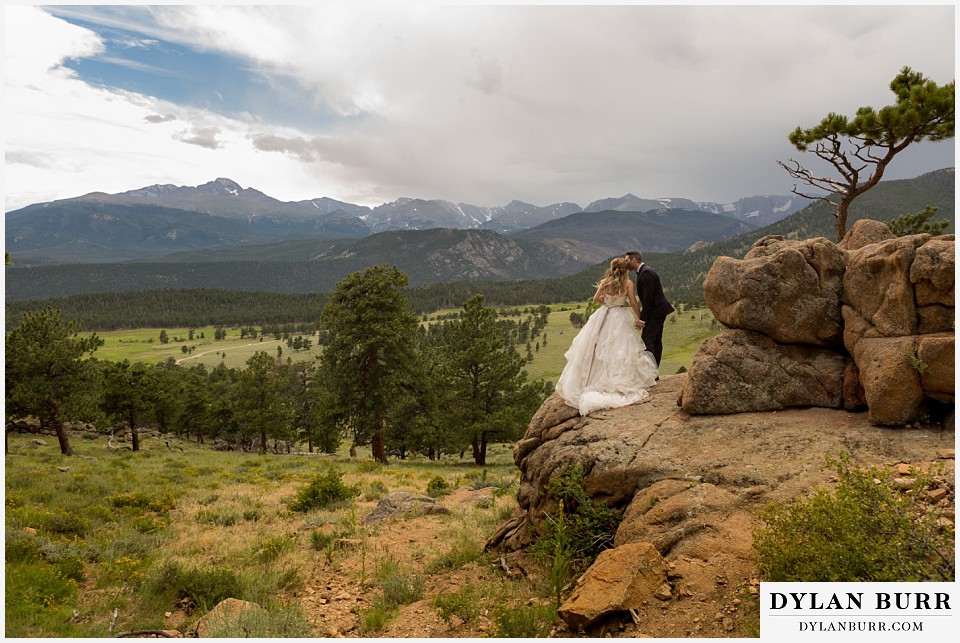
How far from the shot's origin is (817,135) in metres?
17.3

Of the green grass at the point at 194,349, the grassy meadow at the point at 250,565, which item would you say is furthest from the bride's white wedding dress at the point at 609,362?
the green grass at the point at 194,349

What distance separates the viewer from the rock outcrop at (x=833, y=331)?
6.69 m

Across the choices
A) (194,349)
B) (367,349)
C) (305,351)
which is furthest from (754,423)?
(194,349)

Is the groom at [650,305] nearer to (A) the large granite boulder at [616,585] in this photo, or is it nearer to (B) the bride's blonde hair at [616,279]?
(B) the bride's blonde hair at [616,279]

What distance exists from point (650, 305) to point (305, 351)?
157 meters

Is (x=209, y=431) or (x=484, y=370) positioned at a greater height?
(x=484, y=370)

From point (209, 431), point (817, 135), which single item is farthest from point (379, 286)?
point (209, 431)

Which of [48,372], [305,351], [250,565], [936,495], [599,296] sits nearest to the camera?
[936,495]

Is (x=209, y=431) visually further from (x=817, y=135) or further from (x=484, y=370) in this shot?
(x=817, y=135)

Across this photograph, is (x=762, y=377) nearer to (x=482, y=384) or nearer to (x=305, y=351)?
(x=482, y=384)

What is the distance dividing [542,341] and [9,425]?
11747 centimetres

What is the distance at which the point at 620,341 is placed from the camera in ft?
34.8

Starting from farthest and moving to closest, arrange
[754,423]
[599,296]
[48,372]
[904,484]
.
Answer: [48,372], [599,296], [754,423], [904,484]

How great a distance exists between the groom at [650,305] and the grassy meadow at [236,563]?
5906mm
